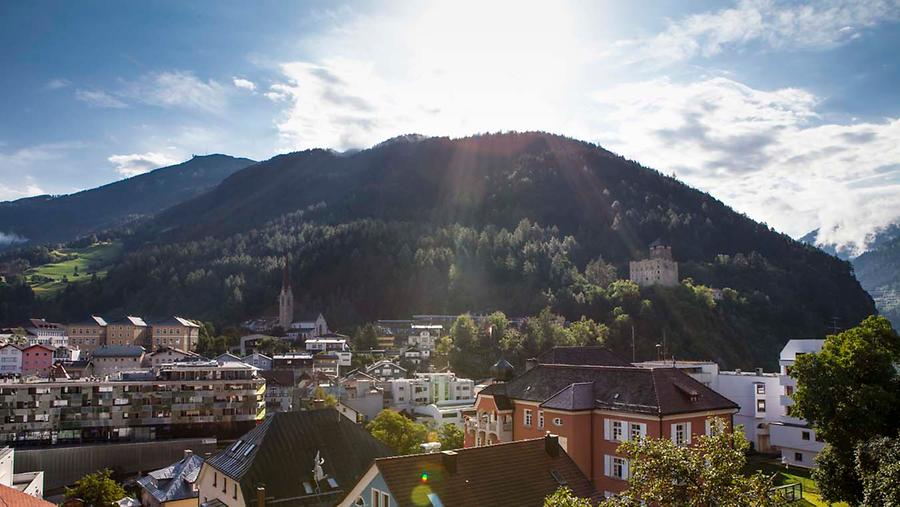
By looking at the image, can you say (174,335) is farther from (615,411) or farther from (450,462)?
(450,462)

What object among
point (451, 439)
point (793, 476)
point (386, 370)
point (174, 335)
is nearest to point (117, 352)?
point (174, 335)

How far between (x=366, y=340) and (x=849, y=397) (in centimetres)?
10737

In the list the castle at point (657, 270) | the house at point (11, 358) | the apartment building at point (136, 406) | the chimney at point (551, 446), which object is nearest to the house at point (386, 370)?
the apartment building at point (136, 406)

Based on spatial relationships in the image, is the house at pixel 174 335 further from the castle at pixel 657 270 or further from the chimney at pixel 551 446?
the chimney at pixel 551 446

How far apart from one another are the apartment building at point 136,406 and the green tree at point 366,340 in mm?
52058

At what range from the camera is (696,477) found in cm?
1254

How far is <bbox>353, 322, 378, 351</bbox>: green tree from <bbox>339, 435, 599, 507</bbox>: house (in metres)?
106

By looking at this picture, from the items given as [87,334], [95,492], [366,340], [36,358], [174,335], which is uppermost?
[87,334]

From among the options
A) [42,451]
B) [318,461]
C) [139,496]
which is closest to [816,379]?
[318,461]

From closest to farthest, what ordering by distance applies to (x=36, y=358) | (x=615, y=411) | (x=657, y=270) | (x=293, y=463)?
1. (x=293, y=463)
2. (x=615, y=411)
3. (x=36, y=358)
4. (x=657, y=270)

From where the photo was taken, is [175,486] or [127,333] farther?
[127,333]

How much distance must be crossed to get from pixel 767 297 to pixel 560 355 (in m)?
124

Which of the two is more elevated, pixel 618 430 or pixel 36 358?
pixel 36 358

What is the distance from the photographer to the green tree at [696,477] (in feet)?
39.9
